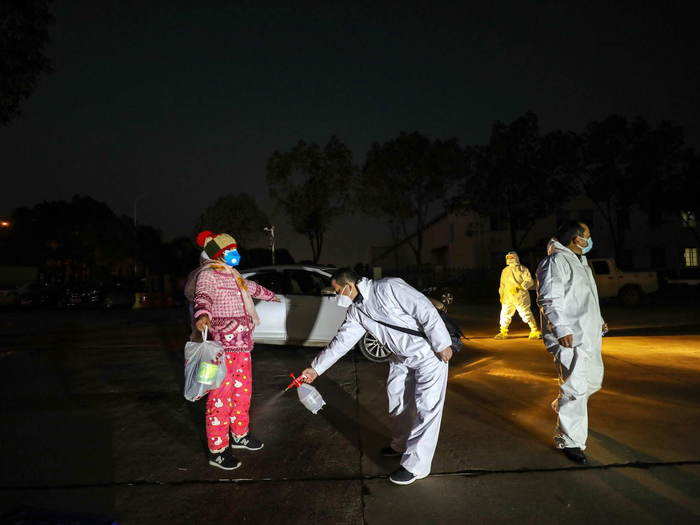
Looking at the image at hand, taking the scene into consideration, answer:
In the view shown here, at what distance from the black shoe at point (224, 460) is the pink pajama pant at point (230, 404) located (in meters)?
0.04

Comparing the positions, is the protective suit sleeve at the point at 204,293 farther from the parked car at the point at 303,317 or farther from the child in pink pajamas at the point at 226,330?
the parked car at the point at 303,317

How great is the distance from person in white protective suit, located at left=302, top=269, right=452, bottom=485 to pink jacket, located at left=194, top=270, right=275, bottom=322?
32.7 inches

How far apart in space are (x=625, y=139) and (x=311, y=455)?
31412 mm

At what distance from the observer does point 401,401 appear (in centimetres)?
446

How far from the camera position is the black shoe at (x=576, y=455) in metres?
4.26

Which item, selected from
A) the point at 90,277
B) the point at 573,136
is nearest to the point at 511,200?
the point at 573,136

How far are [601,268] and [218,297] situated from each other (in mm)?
18965

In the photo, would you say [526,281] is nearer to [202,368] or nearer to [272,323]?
[272,323]

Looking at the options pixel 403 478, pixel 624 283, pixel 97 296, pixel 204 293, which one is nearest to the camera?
pixel 403 478

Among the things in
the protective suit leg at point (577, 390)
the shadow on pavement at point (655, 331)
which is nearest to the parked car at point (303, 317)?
the protective suit leg at point (577, 390)

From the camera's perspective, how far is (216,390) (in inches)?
172

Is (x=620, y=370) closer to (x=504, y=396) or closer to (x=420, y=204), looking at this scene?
(x=504, y=396)

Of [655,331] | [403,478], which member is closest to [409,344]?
[403,478]

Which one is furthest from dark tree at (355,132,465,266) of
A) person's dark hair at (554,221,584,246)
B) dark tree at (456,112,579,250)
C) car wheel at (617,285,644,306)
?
person's dark hair at (554,221,584,246)
